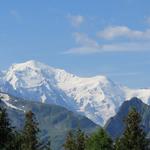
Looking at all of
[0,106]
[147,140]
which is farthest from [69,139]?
[0,106]

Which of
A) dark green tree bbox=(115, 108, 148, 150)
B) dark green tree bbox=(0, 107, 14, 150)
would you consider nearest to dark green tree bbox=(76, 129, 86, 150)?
dark green tree bbox=(115, 108, 148, 150)

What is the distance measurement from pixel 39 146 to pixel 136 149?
51.9 ft

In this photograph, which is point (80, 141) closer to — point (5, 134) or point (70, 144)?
point (70, 144)

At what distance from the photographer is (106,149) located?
87.4m

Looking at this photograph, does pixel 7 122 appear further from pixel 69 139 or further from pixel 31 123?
pixel 69 139

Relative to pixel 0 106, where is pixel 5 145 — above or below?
below

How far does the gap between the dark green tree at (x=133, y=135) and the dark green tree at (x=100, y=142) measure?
21.3 ft

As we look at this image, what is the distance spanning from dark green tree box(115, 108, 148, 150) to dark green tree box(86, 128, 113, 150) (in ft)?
21.3

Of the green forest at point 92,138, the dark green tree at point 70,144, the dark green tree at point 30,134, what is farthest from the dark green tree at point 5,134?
the dark green tree at point 70,144

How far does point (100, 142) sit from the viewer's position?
291 ft

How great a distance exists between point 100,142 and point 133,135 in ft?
30.0

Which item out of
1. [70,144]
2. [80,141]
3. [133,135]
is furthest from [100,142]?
[80,141]

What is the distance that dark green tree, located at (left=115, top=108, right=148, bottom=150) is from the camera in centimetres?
8038

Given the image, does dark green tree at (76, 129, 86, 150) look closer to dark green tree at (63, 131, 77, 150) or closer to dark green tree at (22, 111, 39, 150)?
dark green tree at (63, 131, 77, 150)
